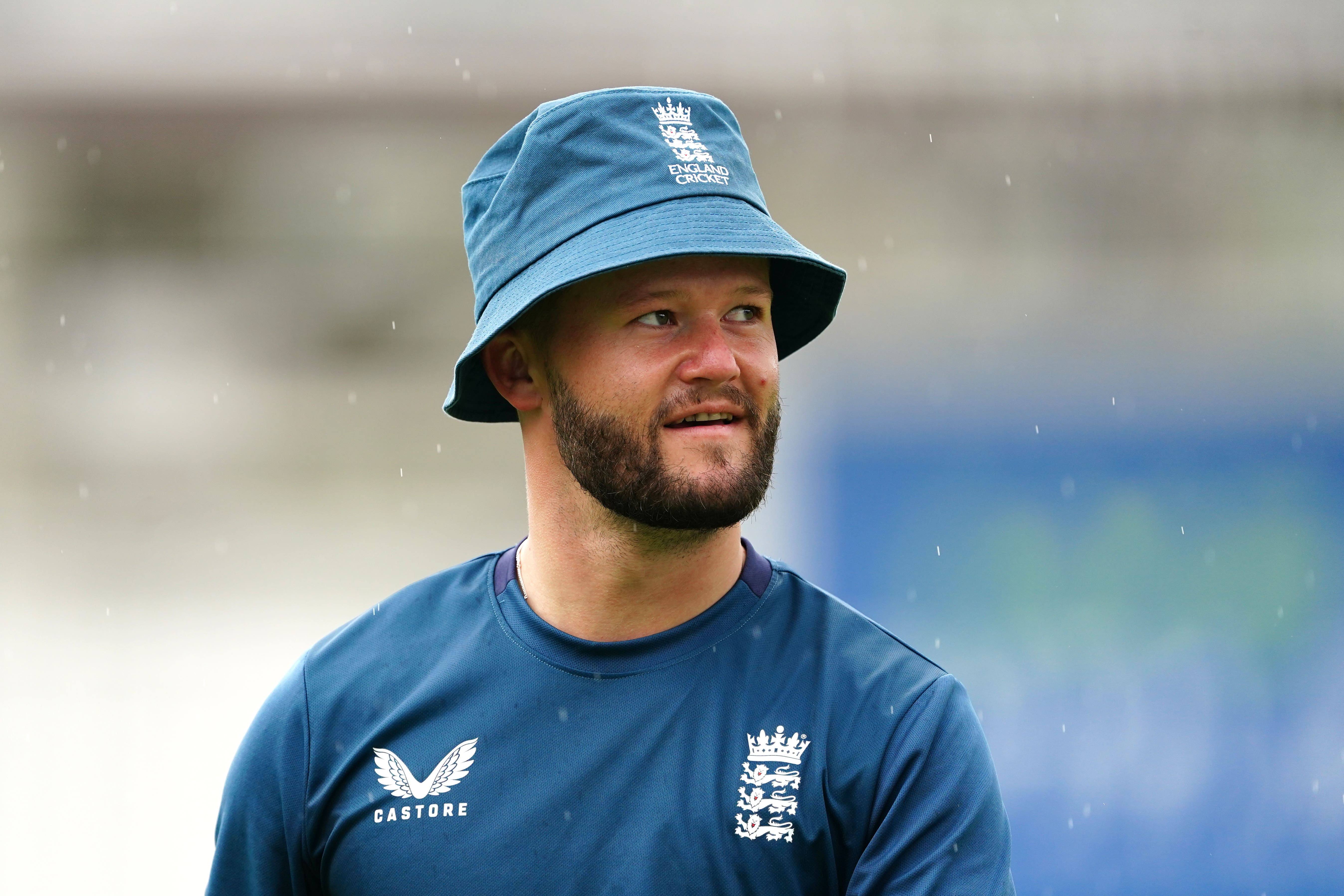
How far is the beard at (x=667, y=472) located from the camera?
1363 millimetres

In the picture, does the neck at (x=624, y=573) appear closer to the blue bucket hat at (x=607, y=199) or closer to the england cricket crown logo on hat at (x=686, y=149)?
the blue bucket hat at (x=607, y=199)

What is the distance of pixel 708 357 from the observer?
1364 millimetres

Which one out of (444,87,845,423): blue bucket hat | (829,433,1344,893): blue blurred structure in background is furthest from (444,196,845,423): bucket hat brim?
(829,433,1344,893): blue blurred structure in background

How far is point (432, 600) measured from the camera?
1612 mm

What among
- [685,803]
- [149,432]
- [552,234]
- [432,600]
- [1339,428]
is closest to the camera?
[685,803]

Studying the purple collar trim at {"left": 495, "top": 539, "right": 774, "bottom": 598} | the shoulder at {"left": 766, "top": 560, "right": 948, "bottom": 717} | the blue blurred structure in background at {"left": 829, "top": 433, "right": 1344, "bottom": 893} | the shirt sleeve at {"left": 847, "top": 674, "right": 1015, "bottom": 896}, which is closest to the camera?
the shirt sleeve at {"left": 847, "top": 674, "right": 1015, "bottom": 896}

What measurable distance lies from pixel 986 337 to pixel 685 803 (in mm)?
3343

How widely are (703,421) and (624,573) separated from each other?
223 mm

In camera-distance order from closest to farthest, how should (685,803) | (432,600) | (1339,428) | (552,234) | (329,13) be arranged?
(685,803)
(552,234)
(432,600)
(1339,428)
(329,13)

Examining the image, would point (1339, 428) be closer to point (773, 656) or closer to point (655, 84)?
point (655, 84)

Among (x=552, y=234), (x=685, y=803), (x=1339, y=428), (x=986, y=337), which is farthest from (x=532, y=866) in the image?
(x=1339, y=428)

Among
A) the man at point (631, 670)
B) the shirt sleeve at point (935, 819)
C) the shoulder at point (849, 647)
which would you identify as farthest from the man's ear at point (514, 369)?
the shirt sleeve at point (935, 819)

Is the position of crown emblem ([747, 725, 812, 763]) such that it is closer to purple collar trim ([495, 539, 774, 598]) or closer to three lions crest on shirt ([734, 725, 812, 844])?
three lions crest on shirt ([734, 725, 812, 844])

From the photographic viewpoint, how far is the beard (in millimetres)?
1363
